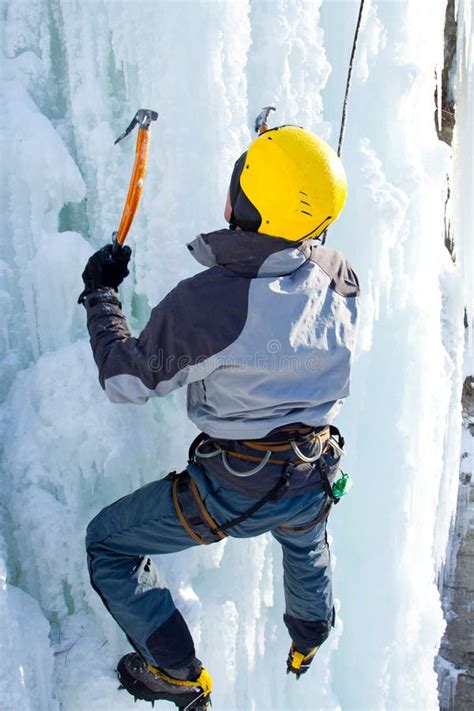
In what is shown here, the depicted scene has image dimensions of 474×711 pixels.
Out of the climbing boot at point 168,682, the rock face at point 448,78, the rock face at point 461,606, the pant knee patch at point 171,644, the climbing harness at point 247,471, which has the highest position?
the rock face at point 448,78

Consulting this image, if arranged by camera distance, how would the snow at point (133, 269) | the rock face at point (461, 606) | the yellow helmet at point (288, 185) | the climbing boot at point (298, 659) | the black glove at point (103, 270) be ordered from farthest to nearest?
1. the rock face at point (461, 606)
2. the climbing boot at point (298, 659)
3. the snow at point (133, 269)
4. the black glove at point (103, 270)
5. the yellow helmet at point (288, 185)

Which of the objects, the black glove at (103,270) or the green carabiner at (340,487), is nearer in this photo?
the black glove at (103,270)

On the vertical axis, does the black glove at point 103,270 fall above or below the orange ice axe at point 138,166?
below

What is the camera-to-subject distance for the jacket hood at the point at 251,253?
5.14 feet

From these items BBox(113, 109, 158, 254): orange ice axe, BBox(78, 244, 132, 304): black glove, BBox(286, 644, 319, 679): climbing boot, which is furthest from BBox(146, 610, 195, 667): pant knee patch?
BBox(113, 109, 158, 254): orange ice axe

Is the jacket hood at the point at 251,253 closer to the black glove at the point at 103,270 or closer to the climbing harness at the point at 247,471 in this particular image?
the black glove at the point at 103,270

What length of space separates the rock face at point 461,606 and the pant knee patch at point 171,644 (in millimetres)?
4253

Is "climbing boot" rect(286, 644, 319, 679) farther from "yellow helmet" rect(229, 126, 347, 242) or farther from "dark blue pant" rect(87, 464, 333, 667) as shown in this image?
"yellow helmet" rect(229, 126, 347, 242)

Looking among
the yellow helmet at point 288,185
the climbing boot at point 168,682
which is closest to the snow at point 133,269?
the climbing boot at point 168,682

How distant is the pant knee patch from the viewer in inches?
69.3

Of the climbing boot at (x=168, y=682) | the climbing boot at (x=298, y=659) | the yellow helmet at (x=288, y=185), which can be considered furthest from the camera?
the climbing boot at (x=298, y=659)

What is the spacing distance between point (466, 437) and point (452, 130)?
277 cm

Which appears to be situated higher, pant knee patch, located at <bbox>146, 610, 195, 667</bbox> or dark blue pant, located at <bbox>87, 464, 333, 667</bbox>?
dark blue pant, located at <bbox>87, 464, 333, 667</bbox>

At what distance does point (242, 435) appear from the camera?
168 cm
